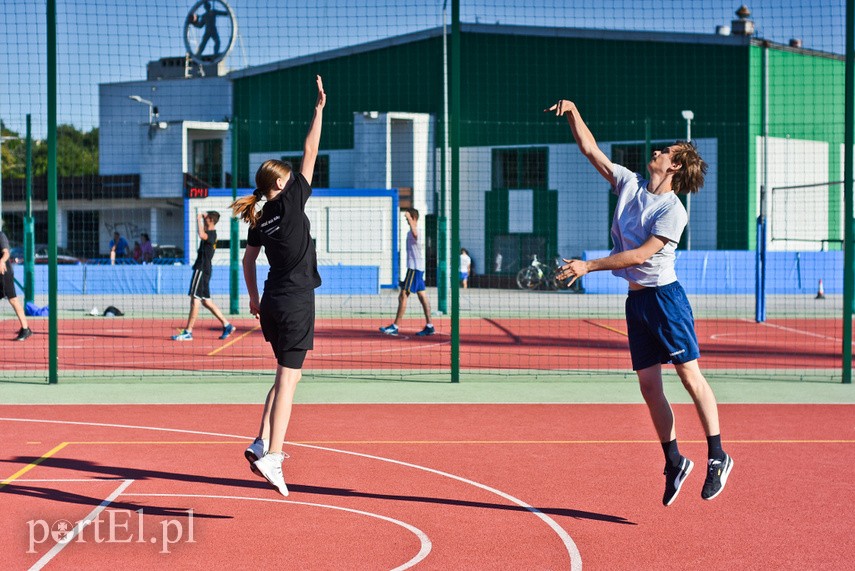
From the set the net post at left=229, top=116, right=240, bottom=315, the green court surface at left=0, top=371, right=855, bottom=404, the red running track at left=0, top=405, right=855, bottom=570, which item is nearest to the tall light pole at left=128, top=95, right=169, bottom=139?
the net post at left=229, top=116, right=240, bottom=315

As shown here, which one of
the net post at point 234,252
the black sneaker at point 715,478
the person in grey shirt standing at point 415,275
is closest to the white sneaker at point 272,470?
the black sneaker at point 715,478

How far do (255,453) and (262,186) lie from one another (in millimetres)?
1519

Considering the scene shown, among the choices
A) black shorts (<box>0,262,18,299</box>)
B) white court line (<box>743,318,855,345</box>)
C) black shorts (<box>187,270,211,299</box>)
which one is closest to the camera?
black shorts (<box>0,262,18,299</box>)

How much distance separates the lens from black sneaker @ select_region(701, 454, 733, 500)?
19.3 ft

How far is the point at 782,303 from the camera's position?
89.4 ft

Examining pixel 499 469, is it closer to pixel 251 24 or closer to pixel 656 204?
pixel 656 204

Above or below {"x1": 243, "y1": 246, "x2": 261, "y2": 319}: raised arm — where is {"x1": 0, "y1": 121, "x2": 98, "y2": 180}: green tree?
above

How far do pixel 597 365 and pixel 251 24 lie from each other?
5825 mm

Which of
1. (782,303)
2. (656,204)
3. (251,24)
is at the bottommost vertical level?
(782,303)

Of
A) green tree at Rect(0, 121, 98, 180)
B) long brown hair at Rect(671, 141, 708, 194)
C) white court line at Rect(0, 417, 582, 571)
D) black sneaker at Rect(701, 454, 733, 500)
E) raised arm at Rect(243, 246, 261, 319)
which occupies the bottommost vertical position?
white court line at Rect(0, 417, 582, 571)

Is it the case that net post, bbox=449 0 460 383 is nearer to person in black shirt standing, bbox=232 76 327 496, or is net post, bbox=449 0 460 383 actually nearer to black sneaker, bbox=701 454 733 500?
person in black shirt standing, bbox=232 76 327 496

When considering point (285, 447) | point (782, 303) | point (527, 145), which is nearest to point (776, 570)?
point (285, 447)

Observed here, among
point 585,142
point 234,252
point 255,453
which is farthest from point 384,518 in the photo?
point 234,252

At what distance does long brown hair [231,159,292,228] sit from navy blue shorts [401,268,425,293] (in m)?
10.4
